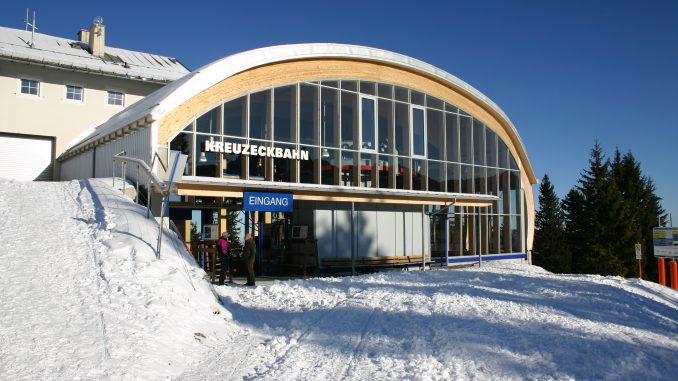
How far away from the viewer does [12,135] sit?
2403cm

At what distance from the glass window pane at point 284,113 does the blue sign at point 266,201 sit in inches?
84.8

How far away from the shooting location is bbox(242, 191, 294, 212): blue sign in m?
16.7

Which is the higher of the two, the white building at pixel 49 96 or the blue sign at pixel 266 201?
the white building at pixel 49 96

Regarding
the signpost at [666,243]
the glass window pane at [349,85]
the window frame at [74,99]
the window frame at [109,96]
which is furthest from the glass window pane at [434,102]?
the window frame at [74,99]

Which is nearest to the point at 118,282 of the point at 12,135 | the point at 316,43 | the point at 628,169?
the point at 316,43

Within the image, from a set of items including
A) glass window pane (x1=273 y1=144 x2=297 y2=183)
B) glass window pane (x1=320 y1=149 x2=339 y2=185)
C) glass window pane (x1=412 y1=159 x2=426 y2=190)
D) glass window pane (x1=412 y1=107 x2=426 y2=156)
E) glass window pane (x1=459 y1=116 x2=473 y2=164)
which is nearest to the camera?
glass window pane (x1=273 y1=144 x2=297 y2=183)

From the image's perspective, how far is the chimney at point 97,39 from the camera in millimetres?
29000

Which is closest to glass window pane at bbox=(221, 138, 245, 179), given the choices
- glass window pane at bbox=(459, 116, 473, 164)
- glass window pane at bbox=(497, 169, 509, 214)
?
glass window pane at bbox=(459, 116, 473, 164)

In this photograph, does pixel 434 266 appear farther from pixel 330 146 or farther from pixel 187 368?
pixel 187 368

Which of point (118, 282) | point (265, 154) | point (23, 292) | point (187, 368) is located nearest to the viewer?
point (187, 368)

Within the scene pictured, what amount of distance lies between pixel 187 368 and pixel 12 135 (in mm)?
21641

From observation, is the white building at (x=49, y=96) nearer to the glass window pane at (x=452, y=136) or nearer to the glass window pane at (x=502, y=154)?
the glass window pane at (x=452, y=136)

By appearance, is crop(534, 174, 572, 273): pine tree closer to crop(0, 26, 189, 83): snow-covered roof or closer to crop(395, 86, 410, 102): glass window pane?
crop(395, 86, 410, 102): glass window pane

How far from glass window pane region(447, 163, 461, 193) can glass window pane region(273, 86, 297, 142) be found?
8692 millimetres
